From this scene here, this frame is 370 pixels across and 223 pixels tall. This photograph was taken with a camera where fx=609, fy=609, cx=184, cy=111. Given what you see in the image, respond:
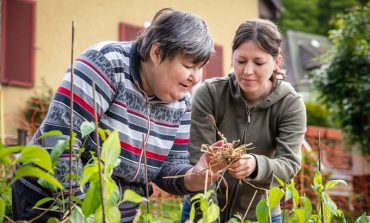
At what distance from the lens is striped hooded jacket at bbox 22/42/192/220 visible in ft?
5.90

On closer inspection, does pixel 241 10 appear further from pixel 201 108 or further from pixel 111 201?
pixel 111 201

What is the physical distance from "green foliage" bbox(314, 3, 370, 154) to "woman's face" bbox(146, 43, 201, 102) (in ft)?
24.5

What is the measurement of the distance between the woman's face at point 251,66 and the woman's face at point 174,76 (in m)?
0.56

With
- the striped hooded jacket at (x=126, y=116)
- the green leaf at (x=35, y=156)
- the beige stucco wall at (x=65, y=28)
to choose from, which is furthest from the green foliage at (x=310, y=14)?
the green leaf at (x=35, y=156)

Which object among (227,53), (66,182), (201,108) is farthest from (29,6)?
(66,182)

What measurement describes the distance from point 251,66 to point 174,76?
2.15 feet

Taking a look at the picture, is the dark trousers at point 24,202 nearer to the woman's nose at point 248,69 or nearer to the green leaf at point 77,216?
the green leaf at point 77,216

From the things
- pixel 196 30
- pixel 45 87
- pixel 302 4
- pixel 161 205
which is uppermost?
pixel 302 4

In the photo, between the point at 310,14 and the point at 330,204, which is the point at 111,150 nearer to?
the point at 330,204

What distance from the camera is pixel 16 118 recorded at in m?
8.09

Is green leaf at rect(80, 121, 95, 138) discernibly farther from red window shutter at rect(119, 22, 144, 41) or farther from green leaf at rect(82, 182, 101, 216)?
red window shutter at rect(119, 22, 144, 41)

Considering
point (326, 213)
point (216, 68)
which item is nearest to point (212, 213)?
point (326, 213)

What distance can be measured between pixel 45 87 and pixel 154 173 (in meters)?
6.63

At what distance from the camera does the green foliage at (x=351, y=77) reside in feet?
30.1
